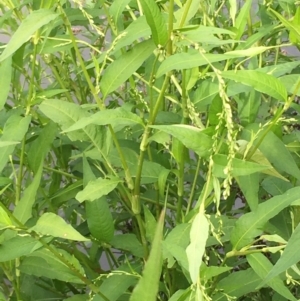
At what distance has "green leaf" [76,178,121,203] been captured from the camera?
1.17 feet

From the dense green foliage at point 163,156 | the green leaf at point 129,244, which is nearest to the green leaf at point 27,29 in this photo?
the dense green foliage at point 163,156

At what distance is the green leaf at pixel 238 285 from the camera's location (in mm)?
382

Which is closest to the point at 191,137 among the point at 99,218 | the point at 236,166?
the point at 236,166

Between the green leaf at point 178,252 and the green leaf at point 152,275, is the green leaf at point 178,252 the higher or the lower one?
the lower one

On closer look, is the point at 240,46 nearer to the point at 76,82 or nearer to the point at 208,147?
the point at 208,147

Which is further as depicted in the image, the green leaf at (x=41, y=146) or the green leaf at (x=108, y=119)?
Result: the green leaf at (x=41, y=146)

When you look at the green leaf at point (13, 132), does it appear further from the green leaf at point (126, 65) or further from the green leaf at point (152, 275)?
the green leaf at point (152, 275)

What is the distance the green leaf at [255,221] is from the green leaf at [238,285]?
0.18 ft

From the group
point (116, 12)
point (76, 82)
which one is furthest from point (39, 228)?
point (76, 82)

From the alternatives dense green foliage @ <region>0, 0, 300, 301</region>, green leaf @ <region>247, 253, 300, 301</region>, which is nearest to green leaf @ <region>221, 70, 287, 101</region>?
dense green foliage @ <region>0, 0, 300, 301</region>

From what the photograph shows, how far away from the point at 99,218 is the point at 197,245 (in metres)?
0.16

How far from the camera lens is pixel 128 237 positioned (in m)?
0.45

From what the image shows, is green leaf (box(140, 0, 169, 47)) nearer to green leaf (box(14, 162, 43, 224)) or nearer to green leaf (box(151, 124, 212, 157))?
green leaf (box(151, 124, 212, 157))

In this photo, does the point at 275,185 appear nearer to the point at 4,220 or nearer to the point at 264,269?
the point at 264,269
